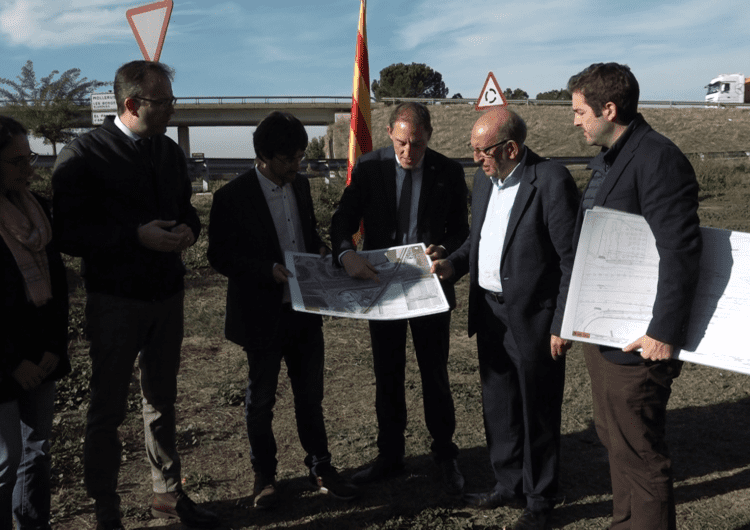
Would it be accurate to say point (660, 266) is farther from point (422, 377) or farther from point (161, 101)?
point (161, 101)

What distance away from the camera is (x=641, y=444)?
9.23ft

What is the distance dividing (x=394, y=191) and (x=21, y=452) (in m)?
2.33

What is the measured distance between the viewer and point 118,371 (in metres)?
3.27

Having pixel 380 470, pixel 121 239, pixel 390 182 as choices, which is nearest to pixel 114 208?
pixel 121 239

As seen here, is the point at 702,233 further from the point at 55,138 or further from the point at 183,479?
the point at 55,138

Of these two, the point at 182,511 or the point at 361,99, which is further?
the point at 361,99

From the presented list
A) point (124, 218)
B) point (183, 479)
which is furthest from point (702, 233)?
point (183, 479)

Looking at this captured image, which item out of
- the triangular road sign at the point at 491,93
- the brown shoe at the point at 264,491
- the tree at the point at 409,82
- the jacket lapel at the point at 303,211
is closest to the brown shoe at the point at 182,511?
the brown shoe at the point at 264,491

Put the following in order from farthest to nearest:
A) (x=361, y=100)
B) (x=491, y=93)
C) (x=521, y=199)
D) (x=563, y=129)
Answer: (x=563, y=129), (x=491, y=93), (x=361, y=100), (x=521, y=199)

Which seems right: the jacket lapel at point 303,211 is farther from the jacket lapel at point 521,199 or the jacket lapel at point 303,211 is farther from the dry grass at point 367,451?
the dry grass at point 367,451

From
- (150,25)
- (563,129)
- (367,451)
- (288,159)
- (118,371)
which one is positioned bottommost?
(367,451)

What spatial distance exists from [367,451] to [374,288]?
5.18 ft

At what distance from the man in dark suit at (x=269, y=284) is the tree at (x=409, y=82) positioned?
62.6 meters

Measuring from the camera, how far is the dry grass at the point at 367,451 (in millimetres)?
3691
